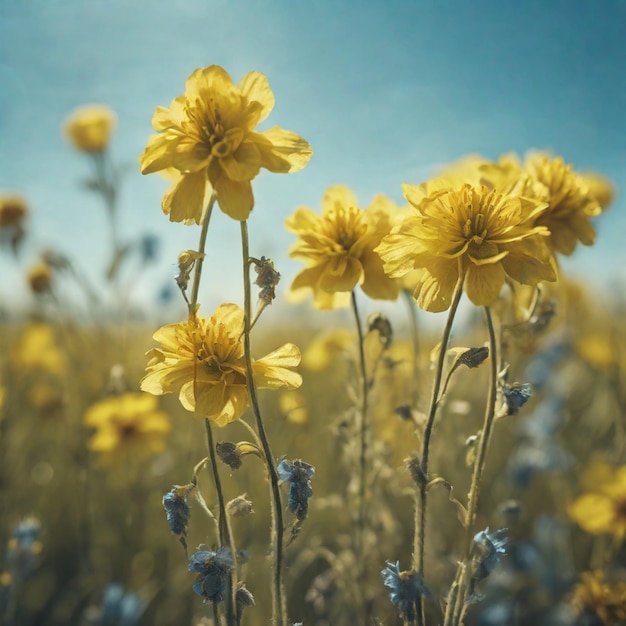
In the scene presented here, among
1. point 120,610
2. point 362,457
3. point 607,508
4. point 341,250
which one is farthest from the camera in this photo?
point 607,508

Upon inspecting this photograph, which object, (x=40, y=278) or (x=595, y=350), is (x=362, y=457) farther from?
(x=595, y=350)

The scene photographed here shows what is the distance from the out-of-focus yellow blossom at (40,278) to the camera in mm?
3295

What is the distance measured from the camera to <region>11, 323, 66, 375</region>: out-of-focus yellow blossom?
383 centimetres

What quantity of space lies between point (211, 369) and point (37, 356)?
129 inches

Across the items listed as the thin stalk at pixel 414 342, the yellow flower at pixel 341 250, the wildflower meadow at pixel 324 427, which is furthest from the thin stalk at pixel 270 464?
the thin stalk at pixel 414 342

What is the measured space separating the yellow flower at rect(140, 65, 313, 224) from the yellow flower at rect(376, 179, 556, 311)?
258 millimetres

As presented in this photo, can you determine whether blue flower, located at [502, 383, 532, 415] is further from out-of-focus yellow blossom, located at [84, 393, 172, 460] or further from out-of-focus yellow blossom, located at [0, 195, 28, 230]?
out-of-focus yellow blossom, located at [0, 195, 28, 230]

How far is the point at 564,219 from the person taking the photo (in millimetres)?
1433

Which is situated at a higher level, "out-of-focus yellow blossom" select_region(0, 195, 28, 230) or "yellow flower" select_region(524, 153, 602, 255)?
"out-of-focus yellow blossom" select_region(0, 195, 28, 230)

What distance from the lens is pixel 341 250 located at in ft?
4.47

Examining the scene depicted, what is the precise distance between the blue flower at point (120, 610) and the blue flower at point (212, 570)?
1.14m

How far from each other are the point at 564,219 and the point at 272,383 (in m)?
0.88

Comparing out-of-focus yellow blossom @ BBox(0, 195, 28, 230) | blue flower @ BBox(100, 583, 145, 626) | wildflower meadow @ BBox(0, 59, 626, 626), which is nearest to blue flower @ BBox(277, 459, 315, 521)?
wildflower meadow @ BBox(0, 59, 626, 626)

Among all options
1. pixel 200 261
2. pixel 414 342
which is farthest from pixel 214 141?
pixel 414 342
